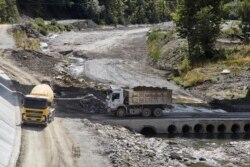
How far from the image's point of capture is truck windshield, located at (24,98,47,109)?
1876 inches

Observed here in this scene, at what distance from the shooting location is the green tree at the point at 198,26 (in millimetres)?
87938

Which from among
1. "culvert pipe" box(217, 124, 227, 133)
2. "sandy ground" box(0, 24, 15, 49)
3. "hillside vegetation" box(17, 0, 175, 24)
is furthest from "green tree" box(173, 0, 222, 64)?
"hillside vegetation" box(17, 0, 175, 24)

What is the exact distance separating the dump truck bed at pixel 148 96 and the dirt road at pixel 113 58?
19507 mm

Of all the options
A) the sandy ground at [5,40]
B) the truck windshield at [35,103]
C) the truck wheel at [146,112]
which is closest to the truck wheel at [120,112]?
the truck wheel at [146,112]

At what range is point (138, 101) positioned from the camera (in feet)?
182

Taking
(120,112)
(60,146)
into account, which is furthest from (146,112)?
(60,146)

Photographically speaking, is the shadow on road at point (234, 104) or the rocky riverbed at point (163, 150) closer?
the rocky riverbed at point (163, 150)

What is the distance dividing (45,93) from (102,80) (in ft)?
112

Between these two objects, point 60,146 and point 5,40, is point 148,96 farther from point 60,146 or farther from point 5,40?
point 5,40

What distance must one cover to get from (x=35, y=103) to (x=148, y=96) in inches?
508

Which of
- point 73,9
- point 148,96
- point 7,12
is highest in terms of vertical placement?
point 73,9

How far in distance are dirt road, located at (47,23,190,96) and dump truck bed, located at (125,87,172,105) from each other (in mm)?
19507

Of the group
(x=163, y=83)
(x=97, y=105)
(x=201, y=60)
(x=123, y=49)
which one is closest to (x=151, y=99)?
(x=97, y=105)

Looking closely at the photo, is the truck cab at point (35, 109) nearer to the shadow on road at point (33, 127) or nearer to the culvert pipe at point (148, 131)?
the shadow on road at point (33, 127)
